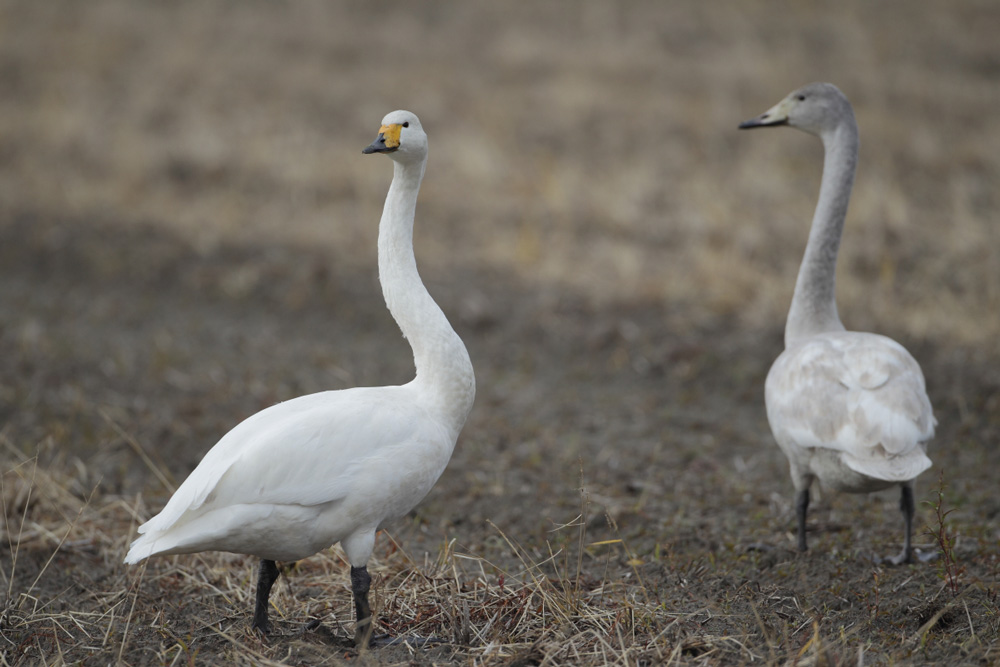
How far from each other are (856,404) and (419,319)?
2.08 metres

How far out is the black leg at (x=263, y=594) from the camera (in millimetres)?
3723

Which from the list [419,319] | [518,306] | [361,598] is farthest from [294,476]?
[518,306]

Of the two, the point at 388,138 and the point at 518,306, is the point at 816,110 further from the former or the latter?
the point at 518,306

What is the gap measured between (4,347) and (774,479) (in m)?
6.16

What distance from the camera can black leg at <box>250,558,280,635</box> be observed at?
12.2 feet

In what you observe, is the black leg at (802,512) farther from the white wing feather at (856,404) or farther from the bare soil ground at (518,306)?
the white wing feather at (856,404)

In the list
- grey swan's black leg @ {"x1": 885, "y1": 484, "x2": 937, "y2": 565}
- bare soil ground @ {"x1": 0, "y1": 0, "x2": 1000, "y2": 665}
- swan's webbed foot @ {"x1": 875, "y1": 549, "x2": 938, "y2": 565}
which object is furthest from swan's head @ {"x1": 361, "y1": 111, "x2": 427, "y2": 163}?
swan's webbed foot @ {"x1": 875, "y1": 549, "x2": 938, "y2": 565}

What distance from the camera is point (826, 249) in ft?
17.5

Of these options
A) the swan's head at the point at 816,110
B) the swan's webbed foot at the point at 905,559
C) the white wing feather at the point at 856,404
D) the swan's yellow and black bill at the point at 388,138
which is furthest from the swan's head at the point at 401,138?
the swan's webbed foot at the point at 905,559

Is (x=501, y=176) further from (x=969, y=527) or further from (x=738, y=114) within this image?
(x=969, y=527)

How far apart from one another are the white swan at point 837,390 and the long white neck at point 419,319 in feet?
5.68

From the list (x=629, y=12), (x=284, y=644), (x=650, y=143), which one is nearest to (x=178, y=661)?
(x=284, y=644)

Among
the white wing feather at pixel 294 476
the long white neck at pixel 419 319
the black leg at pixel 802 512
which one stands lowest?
the black leg at pixel 802 512

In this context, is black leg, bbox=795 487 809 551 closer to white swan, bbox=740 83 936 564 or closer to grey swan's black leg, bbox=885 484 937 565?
white swan, bbox=740 83 936 564
